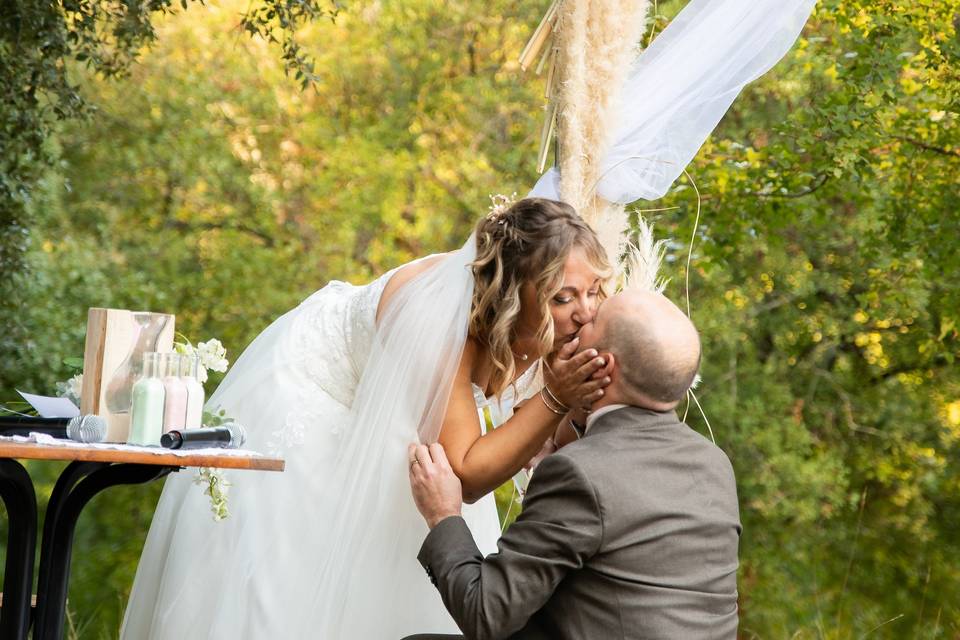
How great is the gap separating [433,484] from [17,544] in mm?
863

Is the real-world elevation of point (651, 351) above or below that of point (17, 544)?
above

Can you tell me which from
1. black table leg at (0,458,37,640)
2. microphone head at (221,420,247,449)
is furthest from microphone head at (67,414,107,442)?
microphone head at (221,420,247,449)

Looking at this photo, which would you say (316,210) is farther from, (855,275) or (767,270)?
(855,275)

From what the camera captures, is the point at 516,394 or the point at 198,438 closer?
the point at 198,438

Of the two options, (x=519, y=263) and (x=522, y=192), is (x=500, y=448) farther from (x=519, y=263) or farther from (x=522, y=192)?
(x=522, y=192)

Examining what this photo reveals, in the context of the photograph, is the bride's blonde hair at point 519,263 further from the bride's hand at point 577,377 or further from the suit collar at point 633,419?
the suit collar at point 633,419

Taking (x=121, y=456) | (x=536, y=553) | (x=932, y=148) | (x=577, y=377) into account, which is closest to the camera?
(x=536, y=553)

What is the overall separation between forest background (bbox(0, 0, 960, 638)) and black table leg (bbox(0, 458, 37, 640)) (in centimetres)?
256

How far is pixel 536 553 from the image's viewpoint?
6.42 feet

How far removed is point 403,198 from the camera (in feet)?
28.8

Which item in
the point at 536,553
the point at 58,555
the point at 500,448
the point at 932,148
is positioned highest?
the point at 932,148

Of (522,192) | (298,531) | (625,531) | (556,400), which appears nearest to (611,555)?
(625,531)

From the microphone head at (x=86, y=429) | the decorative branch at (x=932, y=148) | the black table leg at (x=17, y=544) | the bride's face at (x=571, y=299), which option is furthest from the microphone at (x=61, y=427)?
the decorative branch at (x=932, y=148)

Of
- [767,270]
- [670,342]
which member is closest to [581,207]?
[670,342]
